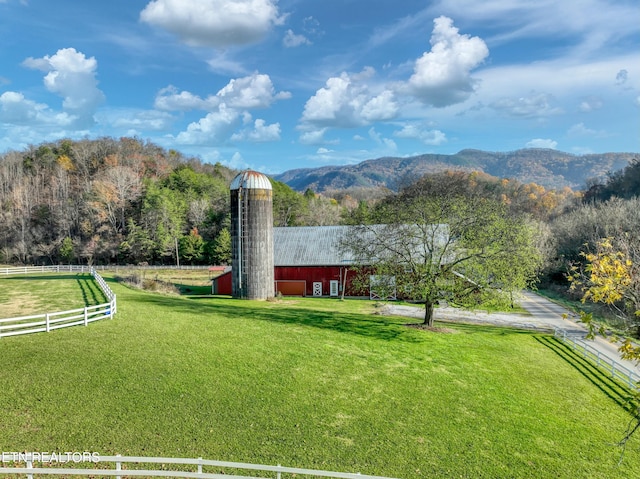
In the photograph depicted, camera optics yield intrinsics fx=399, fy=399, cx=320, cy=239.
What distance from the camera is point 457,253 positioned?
2488cm

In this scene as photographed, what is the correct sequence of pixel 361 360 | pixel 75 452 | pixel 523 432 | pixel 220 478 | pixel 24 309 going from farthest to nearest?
pixel 24 309
pixel 361 360
pixel 523 432
pixel 75 452
pixel 220 478

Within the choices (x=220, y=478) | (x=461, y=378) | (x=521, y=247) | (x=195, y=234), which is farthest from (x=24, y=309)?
(x=195, y=234)

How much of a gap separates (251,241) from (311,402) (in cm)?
2281

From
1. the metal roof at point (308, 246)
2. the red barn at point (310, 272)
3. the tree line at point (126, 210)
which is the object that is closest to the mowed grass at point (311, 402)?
the red barn at point (310, 272)

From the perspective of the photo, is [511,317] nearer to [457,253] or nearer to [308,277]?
[457,253]

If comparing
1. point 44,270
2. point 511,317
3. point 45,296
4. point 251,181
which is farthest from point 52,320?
point 44,270

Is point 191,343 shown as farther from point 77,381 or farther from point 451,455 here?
point 451,455

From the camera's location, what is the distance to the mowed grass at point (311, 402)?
33.1 ft

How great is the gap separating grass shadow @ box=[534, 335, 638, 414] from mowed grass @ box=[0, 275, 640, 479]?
12cm

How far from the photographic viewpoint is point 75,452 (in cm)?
930

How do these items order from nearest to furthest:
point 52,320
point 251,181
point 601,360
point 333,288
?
point 52,320
point 601,360
point 251,181
point 333,288

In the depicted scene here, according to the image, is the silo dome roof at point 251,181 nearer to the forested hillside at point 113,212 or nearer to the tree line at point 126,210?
the tree line at point 126,210

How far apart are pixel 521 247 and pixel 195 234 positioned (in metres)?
52.9

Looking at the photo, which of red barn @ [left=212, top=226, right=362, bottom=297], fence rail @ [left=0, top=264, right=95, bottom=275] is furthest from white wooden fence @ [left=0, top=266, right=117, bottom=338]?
fence rail @ [left=0, top=264, right=95, bottom=275]
